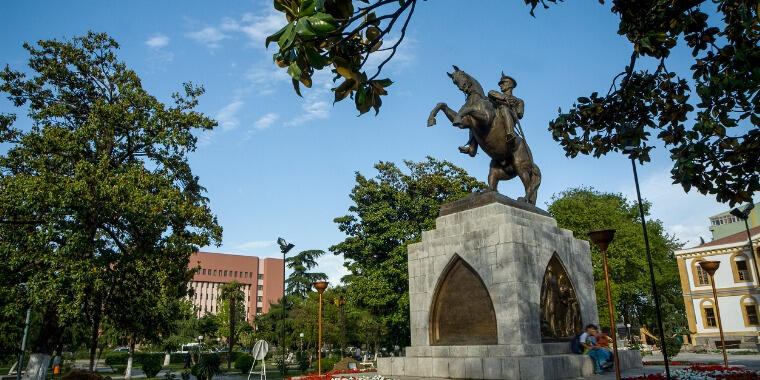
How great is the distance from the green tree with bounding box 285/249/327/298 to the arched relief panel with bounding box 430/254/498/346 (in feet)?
173

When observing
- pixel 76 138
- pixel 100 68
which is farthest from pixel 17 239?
pixel 100 68

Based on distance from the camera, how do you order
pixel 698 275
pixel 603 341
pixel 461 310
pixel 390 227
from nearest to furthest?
pixel 603 341 < pixel 461 310 < pixel 390 227 < pixel 698 275

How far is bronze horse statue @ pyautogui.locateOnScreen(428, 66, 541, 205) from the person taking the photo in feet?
37.2

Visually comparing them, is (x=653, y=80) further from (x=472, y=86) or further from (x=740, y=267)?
(x=740, y=267)

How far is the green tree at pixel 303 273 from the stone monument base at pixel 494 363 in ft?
173

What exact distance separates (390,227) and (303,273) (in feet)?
119

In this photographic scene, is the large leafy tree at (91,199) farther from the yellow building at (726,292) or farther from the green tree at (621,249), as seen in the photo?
the yellow building at (726,292)

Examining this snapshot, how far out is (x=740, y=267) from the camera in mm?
42844

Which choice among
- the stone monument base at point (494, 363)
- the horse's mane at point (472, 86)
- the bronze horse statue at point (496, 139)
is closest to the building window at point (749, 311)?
the stone monument base at point (494, 363)

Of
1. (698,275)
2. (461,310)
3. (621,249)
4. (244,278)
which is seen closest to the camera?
(461,310)

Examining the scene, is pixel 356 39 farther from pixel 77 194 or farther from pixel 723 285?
pixel 723 285

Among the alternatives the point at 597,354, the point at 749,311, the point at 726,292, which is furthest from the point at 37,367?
the point at 749,311

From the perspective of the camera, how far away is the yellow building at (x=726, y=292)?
136 ft

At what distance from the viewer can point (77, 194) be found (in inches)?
651
